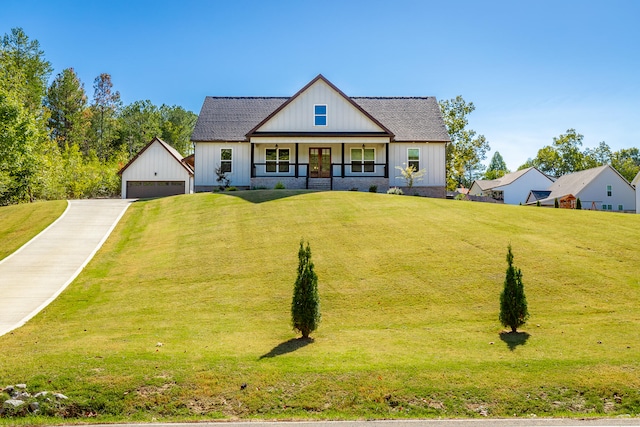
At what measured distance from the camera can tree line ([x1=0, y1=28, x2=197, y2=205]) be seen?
1302 inches

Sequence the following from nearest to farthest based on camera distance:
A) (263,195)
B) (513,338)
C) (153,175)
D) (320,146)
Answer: (513,338), (263,195), (320,146), (153,175)

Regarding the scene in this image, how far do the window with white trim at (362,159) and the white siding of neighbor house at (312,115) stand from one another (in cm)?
192

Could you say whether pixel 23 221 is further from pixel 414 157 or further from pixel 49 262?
pixel 414 157

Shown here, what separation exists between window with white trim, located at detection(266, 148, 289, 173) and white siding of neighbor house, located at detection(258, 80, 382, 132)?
1795 mm

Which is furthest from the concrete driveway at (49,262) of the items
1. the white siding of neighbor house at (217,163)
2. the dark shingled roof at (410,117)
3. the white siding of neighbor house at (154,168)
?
the dark shingled roof at (410,117)

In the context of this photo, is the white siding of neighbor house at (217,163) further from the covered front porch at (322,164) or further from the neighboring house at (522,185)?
the neighboring house at (522,185)

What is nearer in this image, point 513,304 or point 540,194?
point 513,304

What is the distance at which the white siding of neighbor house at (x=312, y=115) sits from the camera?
32.1 metres

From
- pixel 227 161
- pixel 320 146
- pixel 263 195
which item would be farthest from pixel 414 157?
pixel 227 161

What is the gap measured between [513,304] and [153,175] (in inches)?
1197

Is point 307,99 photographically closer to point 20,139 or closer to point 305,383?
point 20,139

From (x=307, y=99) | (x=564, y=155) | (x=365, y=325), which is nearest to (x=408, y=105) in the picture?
(x=307, y=99)

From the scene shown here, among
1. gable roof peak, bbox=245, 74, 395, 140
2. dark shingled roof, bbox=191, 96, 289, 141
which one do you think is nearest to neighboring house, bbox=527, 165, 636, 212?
gable roof peak, bbox=245, 74, 395, 140

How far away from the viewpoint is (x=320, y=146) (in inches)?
1314
